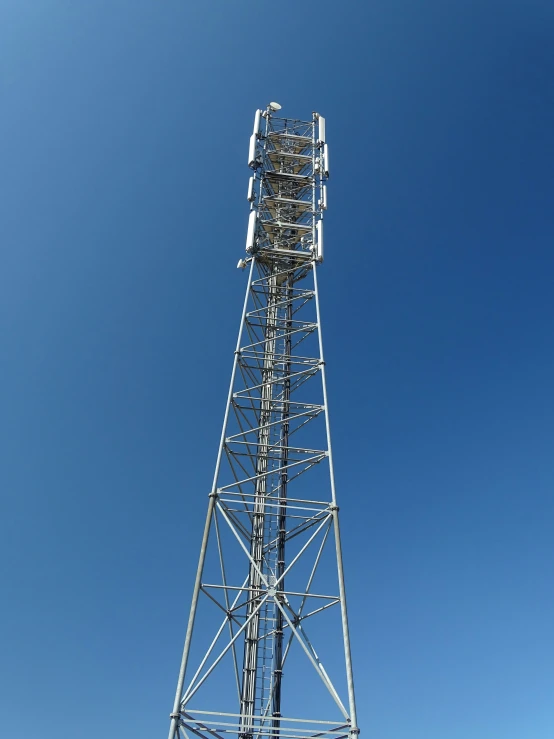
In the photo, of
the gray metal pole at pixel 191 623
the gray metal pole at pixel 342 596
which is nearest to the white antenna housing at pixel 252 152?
the gray metal pole at pixel 342 596

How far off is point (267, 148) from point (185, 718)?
2521 cm

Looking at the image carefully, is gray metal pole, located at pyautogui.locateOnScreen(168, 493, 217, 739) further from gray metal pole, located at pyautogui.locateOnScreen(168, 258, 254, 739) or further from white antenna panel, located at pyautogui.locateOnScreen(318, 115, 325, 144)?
white antenna panel, located at pyautogui.locateOnScreen(318, 115, 325, 144)

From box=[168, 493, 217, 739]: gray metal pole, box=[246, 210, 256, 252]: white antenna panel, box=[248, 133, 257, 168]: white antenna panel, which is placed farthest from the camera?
box=[248, 133, 257, 168]: white antenna panel

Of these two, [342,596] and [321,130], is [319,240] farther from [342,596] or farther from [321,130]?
[342,596]

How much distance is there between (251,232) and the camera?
25.2 m

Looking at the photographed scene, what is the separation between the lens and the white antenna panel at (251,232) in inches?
984

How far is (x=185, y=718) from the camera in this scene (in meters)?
14.7

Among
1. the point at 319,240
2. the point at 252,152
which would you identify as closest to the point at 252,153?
the point at 252,152

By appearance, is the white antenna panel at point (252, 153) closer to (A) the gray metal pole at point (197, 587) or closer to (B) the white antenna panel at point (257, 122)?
(B) the white antenna panel at point (257, 122)

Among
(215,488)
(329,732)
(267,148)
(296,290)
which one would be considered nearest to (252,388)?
(215,488)

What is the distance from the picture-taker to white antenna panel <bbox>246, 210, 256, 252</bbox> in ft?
82.0

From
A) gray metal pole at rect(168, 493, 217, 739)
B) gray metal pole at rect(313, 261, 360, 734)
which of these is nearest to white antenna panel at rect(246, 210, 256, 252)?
gray metal pole at rect(313, 261, 360, 734)

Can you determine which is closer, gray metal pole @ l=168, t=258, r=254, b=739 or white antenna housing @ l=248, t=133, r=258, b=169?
gray metal pole @ l=168, t=258, r=254, b=739

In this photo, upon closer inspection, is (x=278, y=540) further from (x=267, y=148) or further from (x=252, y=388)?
(x=267, y=148)
